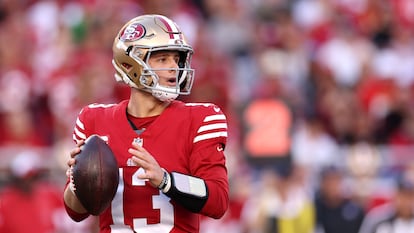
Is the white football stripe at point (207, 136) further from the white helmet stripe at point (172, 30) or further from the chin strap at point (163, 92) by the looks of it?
the white helmet stripe at point (172, 30)

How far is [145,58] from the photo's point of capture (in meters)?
4.84

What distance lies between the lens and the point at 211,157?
4781 millimetres

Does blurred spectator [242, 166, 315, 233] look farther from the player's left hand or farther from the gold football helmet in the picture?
the player's left hand

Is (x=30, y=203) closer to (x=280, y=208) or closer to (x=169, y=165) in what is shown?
(x=280, y=208)

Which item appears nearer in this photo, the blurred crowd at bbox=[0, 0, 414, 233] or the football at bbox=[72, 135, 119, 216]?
the football at bbox=[72, 135, 119, 216]

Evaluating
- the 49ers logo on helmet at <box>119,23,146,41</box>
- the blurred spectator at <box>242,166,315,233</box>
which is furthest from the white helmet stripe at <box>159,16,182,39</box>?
the blurred spectator at <box>242,166,315,233</box>

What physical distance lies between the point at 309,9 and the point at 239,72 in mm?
1188

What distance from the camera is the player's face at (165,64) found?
4836 mm

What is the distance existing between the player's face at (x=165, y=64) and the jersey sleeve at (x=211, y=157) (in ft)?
0.58

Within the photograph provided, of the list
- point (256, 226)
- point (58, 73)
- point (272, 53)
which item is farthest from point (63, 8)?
point (256, 226)

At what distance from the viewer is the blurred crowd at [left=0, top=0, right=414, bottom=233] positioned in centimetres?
995

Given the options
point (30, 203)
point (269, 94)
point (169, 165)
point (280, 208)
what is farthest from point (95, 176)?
point (269, 94)

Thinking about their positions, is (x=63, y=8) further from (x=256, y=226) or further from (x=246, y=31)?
(x=256, y=226)

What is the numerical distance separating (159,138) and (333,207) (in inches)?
208
